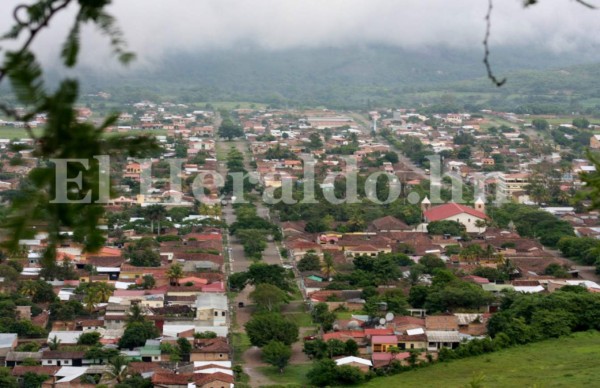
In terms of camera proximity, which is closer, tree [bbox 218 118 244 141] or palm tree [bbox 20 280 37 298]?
palm tree [bbox 20 280 37 298]

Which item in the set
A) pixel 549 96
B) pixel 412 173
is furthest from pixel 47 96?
pixel 549 96

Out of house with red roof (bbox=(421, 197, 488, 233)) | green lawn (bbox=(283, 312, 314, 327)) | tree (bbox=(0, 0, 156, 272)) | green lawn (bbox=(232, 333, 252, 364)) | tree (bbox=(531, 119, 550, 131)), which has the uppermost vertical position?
tree (bbox=(0, 0, 156, 272))

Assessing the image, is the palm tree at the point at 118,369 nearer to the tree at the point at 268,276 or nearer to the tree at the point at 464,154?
the tree at the point at 268,276

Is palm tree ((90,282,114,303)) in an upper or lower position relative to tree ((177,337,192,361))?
A: upper

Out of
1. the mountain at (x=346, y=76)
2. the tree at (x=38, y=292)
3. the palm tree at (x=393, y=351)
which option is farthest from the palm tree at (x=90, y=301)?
the mountain at (x=346, y=76)

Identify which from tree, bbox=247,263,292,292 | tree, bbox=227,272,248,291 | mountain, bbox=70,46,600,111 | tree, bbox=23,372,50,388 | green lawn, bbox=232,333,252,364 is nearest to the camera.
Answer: tree, bbox=23,372,50,388

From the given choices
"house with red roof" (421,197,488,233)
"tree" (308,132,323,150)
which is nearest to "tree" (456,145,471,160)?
"tree" (308,132,323,150)

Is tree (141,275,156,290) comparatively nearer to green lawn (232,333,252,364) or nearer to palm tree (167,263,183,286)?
palm tree (167,263,183,286)
